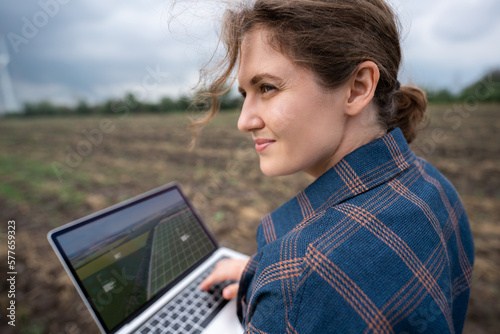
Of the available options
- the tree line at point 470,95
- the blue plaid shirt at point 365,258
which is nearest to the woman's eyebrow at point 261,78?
the blue plaid shirt at point 365,258

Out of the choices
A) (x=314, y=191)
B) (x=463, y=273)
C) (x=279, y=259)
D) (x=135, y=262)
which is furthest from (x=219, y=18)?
(x=463, y=273)

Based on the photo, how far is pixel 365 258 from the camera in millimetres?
549

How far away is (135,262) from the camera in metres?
1.01

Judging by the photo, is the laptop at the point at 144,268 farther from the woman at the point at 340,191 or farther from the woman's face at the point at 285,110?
the woman's face at the point at 285,110

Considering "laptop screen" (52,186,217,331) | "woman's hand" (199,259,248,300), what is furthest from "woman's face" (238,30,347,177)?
"laptop screen" (52,186,217,331)

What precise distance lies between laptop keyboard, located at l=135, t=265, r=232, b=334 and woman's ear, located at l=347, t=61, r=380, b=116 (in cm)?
85

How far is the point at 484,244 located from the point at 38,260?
3.98 metres

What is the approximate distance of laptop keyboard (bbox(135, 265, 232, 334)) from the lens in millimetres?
955

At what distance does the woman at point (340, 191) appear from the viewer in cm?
53

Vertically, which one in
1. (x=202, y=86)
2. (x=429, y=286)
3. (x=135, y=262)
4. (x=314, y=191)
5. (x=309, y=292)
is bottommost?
(x=429, y=286)

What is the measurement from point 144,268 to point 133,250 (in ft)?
0.26

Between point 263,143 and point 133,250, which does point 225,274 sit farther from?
point 263,143

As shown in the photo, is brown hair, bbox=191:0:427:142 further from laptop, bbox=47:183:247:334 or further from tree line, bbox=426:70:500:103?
tree line, bbox=426:70:500:103

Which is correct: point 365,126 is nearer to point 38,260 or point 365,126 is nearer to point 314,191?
point 314,191
